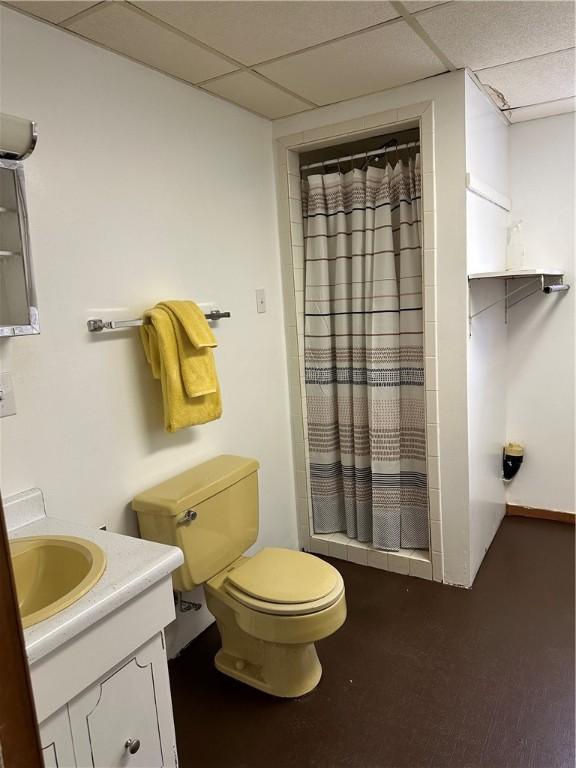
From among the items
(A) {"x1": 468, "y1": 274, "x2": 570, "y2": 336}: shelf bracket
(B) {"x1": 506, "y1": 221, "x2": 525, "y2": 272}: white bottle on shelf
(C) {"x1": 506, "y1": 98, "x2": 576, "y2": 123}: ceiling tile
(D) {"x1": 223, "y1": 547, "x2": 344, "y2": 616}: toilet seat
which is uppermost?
(C) {"x1": 506, "y1": 98, "x2": 576, "y2": 123}: ceiling tile

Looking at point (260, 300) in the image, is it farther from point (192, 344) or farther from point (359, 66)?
A: point (359, 66)

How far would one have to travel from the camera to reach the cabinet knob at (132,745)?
1.24 m

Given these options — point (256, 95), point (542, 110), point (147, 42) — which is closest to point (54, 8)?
point (147, 42)

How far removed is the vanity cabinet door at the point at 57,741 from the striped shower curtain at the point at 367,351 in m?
1.76

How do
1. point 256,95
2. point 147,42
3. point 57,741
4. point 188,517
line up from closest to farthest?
point 57,741 < point 147,42 < point 188,517 < point 256,95

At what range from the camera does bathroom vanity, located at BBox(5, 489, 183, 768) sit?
1.04 meters

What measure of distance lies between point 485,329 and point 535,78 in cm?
106

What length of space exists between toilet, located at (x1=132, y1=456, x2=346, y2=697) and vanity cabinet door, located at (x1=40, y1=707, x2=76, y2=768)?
723 mm

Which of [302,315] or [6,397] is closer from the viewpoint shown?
[6,397]

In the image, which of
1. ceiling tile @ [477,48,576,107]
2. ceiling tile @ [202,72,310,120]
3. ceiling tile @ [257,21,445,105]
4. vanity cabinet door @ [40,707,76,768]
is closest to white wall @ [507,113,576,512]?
ceiling tile @ [477,48,576,107]

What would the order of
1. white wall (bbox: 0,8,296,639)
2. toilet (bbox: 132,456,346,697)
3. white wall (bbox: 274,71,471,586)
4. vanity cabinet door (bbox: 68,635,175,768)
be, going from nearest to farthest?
vanity cabinet door (bbox: 68,635,175,768), white wall (bbox: 0,8,296,639), toilet (bbox: 132,456,346,697), white wall (bbox: 274,71,471,586)

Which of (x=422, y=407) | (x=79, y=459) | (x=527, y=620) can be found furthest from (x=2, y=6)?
(x=527, y=620)

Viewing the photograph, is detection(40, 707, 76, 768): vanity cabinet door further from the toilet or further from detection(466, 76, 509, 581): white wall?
detection(466, 76, 509, 581): white wall

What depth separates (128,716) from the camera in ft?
4.05
